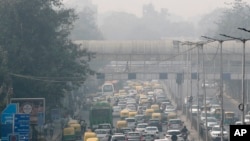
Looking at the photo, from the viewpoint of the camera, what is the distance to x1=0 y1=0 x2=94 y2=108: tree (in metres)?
63.7

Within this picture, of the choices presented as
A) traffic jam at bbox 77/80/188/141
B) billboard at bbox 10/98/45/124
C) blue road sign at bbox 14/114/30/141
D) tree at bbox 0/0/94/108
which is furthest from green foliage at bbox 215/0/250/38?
blue road sign at bbox 14/114/30/141

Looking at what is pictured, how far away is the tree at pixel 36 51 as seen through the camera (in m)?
63.7

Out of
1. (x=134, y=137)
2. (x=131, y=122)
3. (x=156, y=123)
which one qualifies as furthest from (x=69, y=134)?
(x=131, y=122)

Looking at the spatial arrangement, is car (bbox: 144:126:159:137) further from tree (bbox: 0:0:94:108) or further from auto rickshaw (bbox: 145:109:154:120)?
auto rickshaw (bbox: 145:109:154:120)

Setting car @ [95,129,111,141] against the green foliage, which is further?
the green foliage

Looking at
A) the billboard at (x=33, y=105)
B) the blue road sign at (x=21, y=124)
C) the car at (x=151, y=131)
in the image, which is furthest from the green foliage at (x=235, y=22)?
the blue road sign at (x=21, y=124)

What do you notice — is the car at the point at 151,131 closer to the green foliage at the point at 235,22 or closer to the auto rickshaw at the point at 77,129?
the auto rickshaw at the point at 77,129

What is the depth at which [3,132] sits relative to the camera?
43750mm

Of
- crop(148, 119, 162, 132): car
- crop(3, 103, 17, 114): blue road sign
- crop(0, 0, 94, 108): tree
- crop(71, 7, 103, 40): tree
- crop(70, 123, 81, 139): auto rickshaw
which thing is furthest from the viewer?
crop(71, 7, 103, 40): tree

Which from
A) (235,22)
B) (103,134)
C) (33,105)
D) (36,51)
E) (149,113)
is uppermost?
(235,22)

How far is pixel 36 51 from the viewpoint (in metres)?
68.1

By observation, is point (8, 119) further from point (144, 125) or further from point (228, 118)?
point (228, 118)

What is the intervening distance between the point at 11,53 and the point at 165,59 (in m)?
41.5

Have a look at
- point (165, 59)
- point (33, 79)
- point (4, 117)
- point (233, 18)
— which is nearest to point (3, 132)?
point (4, 117)
